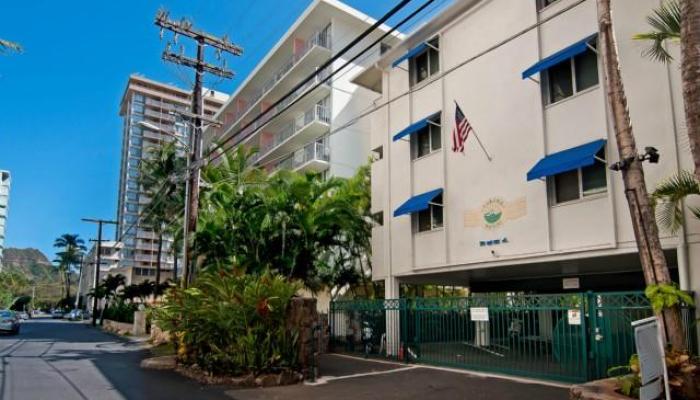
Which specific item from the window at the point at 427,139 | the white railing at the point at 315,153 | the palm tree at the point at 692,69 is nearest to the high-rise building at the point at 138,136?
the white railing at the point at 315,153

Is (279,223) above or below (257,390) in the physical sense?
above

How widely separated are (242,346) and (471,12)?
12.4 m

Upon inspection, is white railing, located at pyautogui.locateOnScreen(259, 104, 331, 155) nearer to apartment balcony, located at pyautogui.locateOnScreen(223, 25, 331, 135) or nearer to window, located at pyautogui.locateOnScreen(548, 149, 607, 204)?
apartment balcony, located at pyautogui.locateOnScreen(223, 25, 331, 135)

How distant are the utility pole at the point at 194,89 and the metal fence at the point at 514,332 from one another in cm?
686

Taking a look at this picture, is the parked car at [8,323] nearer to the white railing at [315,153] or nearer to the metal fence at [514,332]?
the white railing at [315,153]

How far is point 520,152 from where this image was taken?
49.0 ft

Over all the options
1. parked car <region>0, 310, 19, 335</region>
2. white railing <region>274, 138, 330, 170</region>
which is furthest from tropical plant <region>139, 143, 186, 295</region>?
parked car <region>0, 310, 19, 335</region>

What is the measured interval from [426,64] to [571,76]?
21.2ft

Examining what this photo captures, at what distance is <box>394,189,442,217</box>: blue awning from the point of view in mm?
17344

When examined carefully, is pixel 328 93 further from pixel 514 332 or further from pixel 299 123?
pixel 514 332

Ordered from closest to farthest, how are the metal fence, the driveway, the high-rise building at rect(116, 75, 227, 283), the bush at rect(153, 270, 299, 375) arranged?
1. the driveway
2. the metal fence
3. the bush at rect(153, 270, 299, 375)
4. the high-rise building at rect(116, 75, 227, 283)

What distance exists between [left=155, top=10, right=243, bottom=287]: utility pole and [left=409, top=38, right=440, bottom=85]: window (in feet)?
27.7

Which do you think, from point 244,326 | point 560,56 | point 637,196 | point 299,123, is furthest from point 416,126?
point 299,123

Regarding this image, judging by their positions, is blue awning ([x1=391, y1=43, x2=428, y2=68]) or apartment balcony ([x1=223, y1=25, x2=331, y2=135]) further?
apartment balcony ([x1=223, y1=25, x2=331, y2=135])
